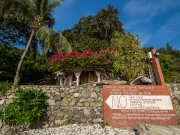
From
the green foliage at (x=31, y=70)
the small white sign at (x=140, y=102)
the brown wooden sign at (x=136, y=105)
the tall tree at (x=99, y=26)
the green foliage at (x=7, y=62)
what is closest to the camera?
the brown wooden sign at (x=136, y=105)

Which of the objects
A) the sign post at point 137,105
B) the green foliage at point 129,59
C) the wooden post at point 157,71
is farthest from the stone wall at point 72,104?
the green foliage at point 129,59

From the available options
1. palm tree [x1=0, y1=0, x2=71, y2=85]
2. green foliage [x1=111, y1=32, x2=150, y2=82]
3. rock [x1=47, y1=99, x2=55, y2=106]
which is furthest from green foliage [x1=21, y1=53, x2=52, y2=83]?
rock [x1=47, y1=99, x2=55, y2=106]

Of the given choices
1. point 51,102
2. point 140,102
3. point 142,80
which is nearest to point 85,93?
point 51,102

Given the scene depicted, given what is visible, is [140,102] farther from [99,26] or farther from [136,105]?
[99,26]

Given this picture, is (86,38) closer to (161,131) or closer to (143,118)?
(143,118)

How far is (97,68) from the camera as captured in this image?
25.1ft

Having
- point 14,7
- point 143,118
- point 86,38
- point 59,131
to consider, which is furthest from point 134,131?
point 86,38

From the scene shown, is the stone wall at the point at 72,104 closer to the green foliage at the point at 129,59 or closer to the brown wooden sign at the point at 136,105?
the brown wooden sign at the point at 136,105

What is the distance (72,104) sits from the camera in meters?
5.18

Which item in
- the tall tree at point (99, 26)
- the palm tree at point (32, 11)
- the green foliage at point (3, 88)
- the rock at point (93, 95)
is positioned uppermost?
the tall tree at point (99, 26)

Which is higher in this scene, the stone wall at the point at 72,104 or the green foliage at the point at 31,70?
the green foliage at the point at 31,70

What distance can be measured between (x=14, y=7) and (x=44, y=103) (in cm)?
552

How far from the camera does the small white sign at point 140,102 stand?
193 inches

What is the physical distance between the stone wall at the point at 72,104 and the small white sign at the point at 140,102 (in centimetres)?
53
